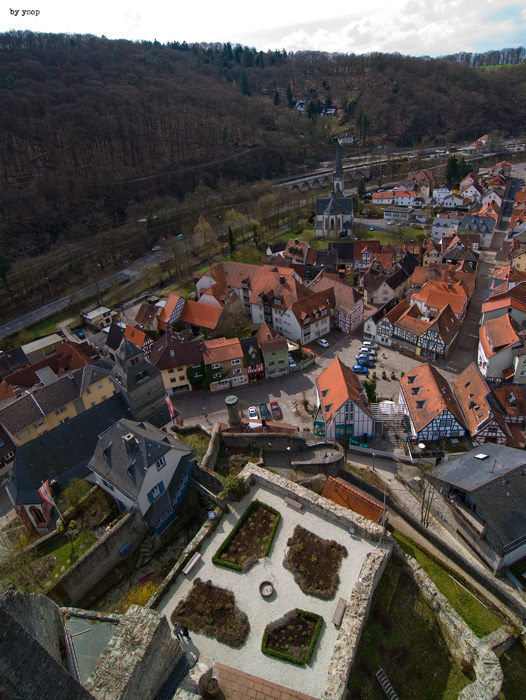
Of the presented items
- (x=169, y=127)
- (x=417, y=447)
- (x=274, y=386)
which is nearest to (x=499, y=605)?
(x=417, y=447)

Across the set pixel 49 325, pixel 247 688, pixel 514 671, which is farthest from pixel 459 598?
pixel 49 325

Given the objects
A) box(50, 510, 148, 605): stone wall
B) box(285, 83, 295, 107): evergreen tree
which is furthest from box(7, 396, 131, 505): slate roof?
box(285, 83, 295, 107): evergreen tree

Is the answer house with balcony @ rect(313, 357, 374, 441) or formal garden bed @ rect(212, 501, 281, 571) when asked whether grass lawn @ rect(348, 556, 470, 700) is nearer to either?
formal garden bed @ rect(212, 501, 281, 571)

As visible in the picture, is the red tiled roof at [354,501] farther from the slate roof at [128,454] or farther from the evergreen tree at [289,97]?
the evergreen tree at [289,97]

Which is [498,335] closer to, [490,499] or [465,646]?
[490,499]

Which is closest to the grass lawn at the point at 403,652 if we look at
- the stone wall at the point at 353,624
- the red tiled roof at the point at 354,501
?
the stone wall at the point at 353,624

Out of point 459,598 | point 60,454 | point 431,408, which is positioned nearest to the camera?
point 459,598

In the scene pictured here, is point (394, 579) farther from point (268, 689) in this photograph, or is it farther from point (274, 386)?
point (274, 386)
